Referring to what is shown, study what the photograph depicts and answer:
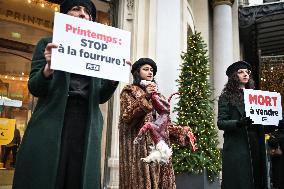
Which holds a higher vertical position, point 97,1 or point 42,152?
point 97,1

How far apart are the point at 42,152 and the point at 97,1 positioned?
653 cm

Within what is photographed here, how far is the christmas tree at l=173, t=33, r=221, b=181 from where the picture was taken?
6.71 metres

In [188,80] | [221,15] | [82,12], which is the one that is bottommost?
[82,12]

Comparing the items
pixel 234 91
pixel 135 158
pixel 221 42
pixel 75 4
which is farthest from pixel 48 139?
pixel 221 42

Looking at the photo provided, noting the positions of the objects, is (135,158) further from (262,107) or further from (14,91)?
(14,91)

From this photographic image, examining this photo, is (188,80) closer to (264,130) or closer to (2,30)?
(264,130)

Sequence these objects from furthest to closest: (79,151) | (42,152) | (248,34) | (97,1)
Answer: (248,34), (97,1), (79,151), (42,152)

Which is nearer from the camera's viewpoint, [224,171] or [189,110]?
[224,171]

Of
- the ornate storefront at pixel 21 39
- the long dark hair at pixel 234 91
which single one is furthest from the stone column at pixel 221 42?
the long dark hair at pixel 234 91

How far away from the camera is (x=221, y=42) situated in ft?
43.2

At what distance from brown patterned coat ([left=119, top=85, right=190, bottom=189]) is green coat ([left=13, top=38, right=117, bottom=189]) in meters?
1.05

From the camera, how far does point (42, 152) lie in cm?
193

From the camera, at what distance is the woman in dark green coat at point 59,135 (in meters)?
1.90

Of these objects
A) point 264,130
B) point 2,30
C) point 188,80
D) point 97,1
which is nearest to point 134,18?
point 97,1
